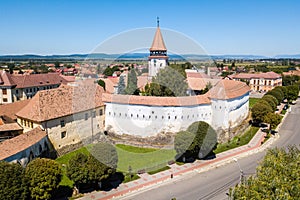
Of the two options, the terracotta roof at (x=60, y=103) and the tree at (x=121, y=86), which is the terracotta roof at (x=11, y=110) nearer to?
the terracotta roof at (x=60, y=103)

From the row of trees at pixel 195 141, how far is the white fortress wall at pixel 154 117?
4936 mm

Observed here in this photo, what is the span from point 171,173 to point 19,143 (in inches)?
564

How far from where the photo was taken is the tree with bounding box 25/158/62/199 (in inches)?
726

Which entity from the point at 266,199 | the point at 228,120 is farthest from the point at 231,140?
the point at 266,199

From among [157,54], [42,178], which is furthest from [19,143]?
[157,54]

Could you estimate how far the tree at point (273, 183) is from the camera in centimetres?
1259

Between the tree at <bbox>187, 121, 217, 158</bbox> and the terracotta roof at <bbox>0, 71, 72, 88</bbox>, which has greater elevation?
the terracotta roof at <bbox>0, 71, 72, 88</bbox>

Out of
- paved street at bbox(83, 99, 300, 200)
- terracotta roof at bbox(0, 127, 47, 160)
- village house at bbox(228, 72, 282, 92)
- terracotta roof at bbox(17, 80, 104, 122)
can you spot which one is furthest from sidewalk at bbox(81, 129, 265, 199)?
village house at bbox(228, 72, 282, 92)

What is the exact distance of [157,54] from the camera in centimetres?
4772

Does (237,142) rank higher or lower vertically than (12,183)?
lower

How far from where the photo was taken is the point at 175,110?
3238cm

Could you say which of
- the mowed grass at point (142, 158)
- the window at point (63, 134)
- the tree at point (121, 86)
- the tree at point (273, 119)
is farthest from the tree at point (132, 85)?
the tree at point (273, 119)

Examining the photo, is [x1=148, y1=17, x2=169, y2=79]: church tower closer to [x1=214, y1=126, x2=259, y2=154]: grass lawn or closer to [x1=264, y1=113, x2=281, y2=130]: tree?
[x1=214, y1=126, x2=259, y2=154]: grass lawn

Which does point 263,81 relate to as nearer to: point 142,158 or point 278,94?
point 278,94
